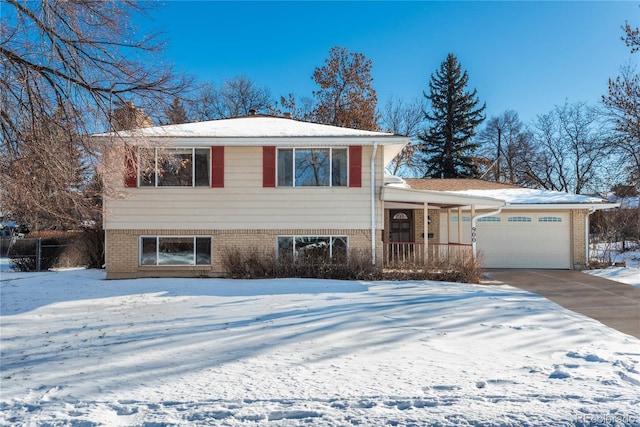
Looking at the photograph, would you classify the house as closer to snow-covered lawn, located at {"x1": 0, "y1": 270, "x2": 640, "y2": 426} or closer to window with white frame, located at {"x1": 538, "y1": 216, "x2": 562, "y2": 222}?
snow-covered lawn, located at {"x1": 0, "y1": 270, "x2": 640, "y2": 426}

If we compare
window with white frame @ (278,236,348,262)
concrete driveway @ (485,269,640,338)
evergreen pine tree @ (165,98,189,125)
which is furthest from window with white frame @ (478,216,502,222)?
evergreen pine tree @ (165,98,189,125)

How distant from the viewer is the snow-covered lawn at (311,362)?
3.80 meters

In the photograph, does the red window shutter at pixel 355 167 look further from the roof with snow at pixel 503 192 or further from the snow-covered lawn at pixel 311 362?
the snow-covered lawn at pixel 311 362

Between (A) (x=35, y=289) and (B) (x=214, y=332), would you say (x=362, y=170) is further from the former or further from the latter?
(A) (x=35, y=289)

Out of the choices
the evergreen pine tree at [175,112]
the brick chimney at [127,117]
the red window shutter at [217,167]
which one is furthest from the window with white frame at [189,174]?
the brick chimney at [127,117]

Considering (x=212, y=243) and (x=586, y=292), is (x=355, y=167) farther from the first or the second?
(x=586, y=292)

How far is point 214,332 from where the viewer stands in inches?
253

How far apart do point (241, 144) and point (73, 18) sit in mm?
6279

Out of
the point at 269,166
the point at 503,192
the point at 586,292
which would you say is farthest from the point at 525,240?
the point at 269,166

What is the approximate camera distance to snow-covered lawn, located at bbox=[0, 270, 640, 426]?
3.80 metres

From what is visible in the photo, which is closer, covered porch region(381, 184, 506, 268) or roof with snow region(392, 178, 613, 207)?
covered porch region(381, 184, 506, 268)

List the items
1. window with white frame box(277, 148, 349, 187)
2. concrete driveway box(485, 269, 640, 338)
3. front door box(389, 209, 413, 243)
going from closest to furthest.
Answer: concrete driveway box(485, 269, 640, 338), window with white frame box(277, 148, 349, 187), front door box(389, 209, 413, 243)

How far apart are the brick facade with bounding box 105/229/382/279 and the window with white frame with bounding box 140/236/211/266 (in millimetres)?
146

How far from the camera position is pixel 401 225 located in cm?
1791
